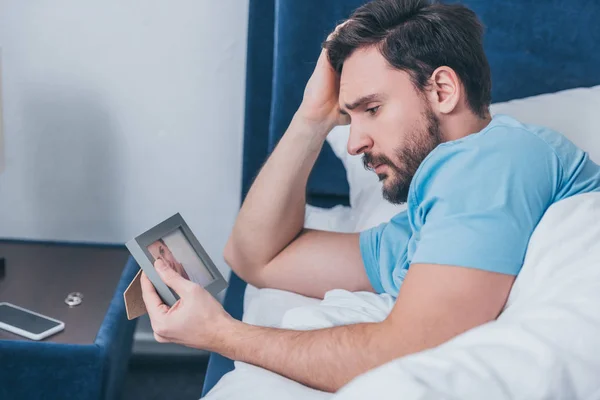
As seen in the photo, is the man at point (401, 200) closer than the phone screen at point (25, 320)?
Yes

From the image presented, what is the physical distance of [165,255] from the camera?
1168 mm

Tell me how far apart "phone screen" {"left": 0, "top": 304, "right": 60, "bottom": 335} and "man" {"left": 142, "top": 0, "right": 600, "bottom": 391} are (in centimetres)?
30

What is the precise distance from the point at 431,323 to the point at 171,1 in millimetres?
1154

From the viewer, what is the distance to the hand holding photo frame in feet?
3.67

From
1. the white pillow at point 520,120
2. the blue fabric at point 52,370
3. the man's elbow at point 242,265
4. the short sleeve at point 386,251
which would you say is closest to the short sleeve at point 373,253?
the short sleeve at point 386,251

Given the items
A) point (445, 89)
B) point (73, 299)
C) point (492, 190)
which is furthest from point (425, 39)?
point (73, 299)

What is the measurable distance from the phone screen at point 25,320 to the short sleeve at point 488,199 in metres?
0.74

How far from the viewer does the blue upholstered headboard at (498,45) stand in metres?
1.62

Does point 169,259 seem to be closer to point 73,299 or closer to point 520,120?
point 73,299

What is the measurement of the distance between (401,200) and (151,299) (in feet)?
1.48

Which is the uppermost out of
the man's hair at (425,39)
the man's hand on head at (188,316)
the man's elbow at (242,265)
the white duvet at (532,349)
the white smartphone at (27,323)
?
the man's hair at (425,39)

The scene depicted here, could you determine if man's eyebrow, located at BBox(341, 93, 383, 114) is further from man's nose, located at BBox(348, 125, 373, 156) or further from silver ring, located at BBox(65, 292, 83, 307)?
silver ring, located at BBox(65, 292, 83, 307)

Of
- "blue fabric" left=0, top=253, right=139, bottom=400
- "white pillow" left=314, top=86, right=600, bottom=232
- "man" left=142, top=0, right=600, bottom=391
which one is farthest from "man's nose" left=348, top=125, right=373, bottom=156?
"blue fabric" left=0, top=253, right=139, bottom=400

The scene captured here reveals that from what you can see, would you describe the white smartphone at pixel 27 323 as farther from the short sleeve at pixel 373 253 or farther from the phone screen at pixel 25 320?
the short sleeve at pixel 373 253
